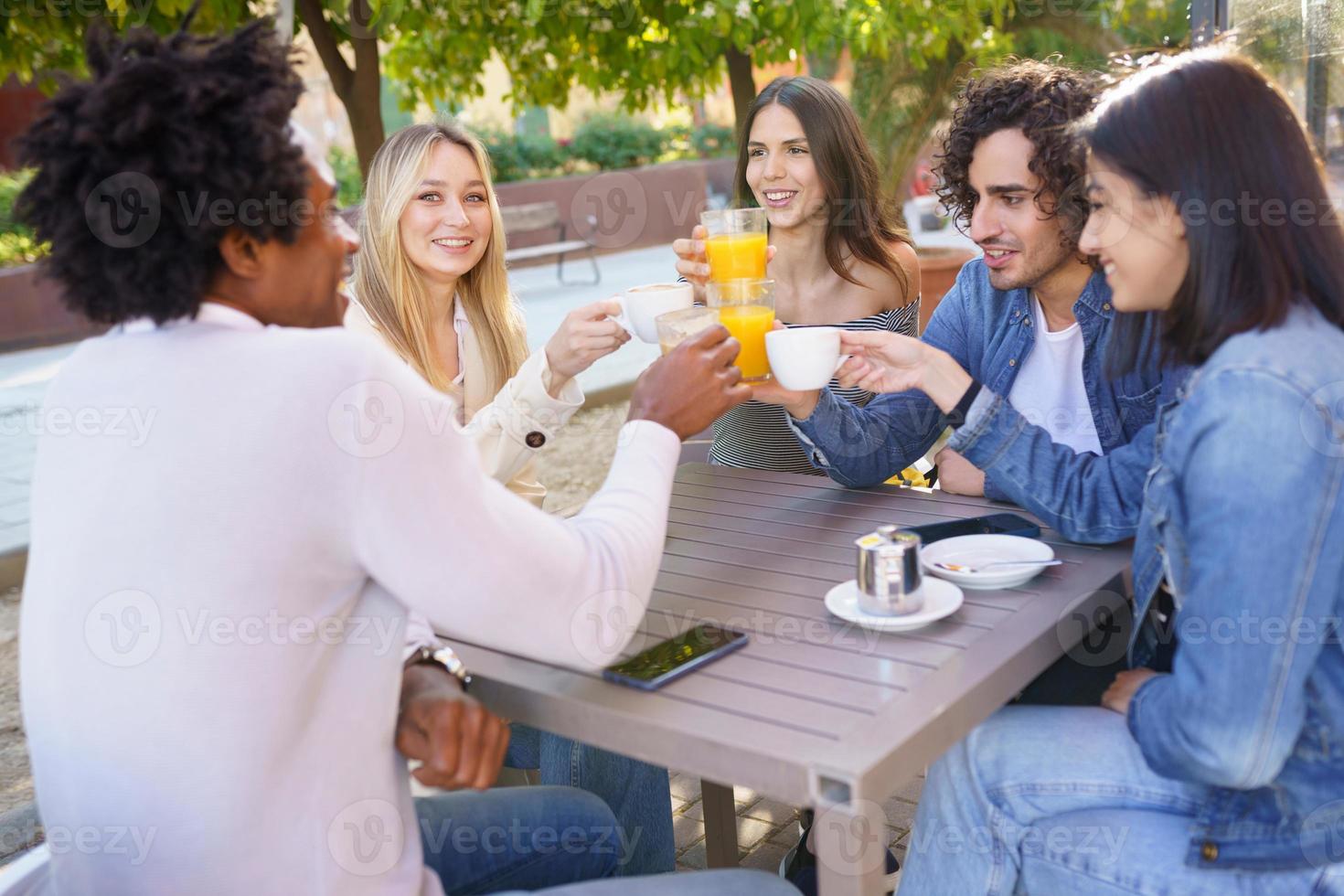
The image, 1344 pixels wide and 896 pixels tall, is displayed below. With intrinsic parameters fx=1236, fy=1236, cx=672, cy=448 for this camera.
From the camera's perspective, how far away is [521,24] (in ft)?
18.6

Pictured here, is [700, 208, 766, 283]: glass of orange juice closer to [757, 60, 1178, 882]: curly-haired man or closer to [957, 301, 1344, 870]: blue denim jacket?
[757, 60, 1178, 882]: curly-haired man

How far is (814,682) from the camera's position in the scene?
1.58m

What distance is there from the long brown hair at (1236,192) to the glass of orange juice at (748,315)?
28.1 inches

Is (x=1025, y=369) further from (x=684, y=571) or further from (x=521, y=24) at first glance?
(x=521, y=24)

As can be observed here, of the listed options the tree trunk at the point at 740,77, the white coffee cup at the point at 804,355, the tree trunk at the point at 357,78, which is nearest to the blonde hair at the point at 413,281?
the white coffee cup at the point at 804,355

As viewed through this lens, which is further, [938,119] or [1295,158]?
[938,119]

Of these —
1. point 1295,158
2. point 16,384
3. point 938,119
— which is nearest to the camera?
point 1295,158

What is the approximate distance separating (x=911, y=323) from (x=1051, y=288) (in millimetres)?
999

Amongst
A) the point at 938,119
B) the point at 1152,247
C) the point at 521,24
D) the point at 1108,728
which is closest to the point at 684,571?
the point at 1108,728

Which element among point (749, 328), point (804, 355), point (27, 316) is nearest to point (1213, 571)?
point (804, 355)

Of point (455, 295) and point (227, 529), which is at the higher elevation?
point (455, 295)

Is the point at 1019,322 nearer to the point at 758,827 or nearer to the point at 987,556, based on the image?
the point at 987,556

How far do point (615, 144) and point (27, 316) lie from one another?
8.43 m

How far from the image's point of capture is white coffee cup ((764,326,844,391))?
2.04 meters
